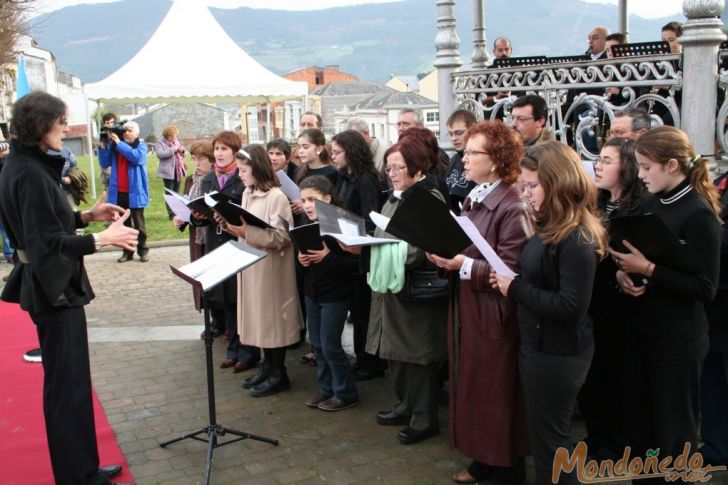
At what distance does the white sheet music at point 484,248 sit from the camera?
3463 mm

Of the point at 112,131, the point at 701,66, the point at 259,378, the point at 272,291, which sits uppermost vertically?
the point at 701,66

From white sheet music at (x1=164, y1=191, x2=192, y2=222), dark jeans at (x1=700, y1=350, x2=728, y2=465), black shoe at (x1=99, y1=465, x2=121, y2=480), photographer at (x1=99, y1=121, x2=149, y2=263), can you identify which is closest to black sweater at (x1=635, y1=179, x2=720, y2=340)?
dark jeans at (x1=700, y1=350, x2=728, y2=465)

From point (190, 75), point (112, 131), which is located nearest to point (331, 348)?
point (112, 131)

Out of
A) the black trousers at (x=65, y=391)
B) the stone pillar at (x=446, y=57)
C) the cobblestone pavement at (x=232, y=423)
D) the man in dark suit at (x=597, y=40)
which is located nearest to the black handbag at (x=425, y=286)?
the cobblestone pavement at (x=232, y=423)

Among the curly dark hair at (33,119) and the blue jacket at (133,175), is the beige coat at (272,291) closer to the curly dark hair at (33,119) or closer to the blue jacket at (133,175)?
the curly dark hair at (33,119)

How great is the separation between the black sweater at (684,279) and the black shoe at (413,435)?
1.67 metres

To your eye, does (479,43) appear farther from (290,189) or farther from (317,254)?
(317,254)

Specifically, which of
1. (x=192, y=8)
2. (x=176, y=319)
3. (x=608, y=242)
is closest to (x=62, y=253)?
(x=608, y=242)

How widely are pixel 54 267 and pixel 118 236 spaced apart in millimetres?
369

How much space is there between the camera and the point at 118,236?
3959 mm

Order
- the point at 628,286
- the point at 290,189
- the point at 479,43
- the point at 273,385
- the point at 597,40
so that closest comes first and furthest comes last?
the point at 628,286 → the point at 273,385 → the point at 290,189 → the point at 597,40 → the point at 479,43

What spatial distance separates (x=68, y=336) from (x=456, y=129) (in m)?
3.35

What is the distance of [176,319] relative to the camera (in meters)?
8.07

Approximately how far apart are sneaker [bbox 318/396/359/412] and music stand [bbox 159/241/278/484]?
649mm
